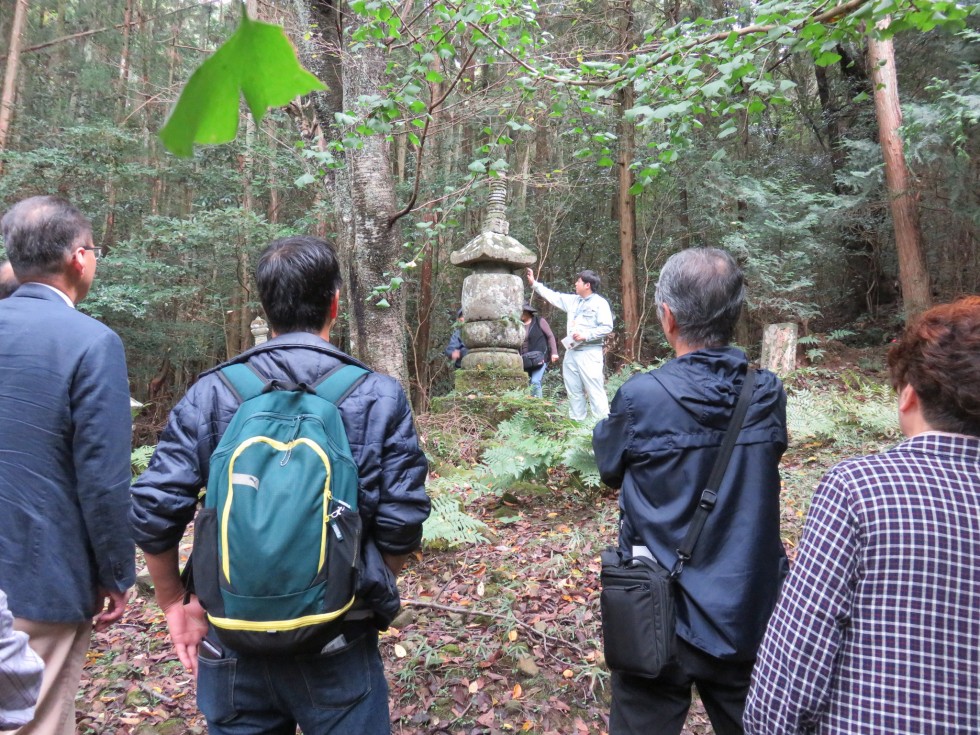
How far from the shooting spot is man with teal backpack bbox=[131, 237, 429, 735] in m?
1.25

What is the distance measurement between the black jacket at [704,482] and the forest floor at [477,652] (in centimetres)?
144

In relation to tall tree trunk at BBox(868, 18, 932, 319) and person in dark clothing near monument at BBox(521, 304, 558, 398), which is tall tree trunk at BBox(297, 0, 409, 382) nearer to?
person in dark clothing near monument at BBox(521, 304, 558, 398)

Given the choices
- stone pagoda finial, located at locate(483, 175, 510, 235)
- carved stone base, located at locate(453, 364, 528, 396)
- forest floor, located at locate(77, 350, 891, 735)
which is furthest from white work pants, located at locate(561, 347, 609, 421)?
forest floor, located at locate(77, 350, 891, 735)

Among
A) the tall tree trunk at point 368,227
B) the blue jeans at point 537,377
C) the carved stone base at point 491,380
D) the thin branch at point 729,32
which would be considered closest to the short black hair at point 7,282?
the tall tree trunk at point 368,227

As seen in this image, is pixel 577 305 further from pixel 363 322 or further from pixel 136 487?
pixel 136 487

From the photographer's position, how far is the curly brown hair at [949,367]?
112cm

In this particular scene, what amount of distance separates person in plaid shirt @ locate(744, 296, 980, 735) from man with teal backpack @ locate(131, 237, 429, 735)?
2.71 ft

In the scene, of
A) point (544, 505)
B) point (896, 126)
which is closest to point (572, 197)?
point (896, 126)

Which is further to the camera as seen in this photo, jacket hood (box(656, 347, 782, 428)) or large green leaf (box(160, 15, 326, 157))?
jacket hood (box(656, 347, 782, 428))

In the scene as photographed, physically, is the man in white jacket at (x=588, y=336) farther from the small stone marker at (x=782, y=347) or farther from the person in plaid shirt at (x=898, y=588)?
the person in plaid shirt at (x=898, y=588)

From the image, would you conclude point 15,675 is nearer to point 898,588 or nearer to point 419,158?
point 898,588

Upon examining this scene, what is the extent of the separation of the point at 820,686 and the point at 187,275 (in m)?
12.9

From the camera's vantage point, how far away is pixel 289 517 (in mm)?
1245

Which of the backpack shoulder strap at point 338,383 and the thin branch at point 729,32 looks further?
the thin branch at point 729,32
